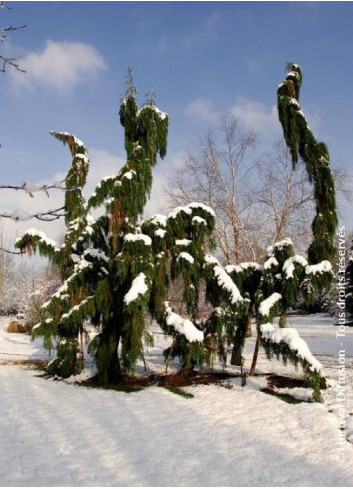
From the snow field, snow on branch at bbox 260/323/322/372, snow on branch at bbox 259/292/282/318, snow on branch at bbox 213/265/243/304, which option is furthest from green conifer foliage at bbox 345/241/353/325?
the snow field

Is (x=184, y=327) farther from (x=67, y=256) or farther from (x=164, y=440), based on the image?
(x=67, y=256)

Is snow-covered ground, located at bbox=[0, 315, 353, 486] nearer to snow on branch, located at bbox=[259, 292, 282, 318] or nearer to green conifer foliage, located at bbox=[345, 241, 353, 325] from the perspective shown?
snow on branch, located at bbox=[259, 292, 282, 318]

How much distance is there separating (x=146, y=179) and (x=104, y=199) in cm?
118

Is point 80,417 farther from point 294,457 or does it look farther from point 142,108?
point 142,108

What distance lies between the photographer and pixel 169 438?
19.2ft

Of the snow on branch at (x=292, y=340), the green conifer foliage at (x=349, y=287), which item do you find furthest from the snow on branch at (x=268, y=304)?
the green conifer foliage at (x=349, y=287)

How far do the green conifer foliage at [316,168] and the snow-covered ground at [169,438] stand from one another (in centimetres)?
304

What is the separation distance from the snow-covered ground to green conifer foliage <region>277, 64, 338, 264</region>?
9.98 ft

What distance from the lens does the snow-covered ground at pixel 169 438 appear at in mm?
4613

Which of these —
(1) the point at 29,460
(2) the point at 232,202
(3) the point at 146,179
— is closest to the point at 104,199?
(3) the point at 146,179

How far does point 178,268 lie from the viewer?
9594mm

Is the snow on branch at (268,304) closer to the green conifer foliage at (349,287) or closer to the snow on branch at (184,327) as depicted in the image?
the snow on branch at (184,327)

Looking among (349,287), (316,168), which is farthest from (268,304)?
(349,287)

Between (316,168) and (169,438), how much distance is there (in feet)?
22.1
